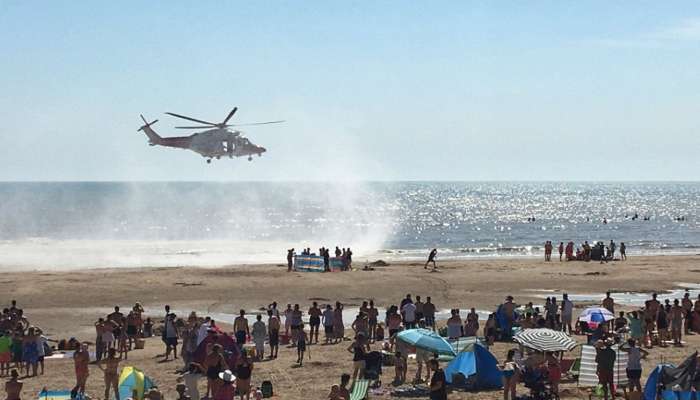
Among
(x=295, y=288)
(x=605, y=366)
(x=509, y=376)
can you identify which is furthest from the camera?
(x=295, y=288)

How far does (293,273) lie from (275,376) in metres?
23.5

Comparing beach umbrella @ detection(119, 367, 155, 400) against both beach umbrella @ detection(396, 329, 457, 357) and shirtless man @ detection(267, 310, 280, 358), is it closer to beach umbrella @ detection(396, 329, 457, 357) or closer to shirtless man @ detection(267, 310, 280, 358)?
beach umbrella @ detection(396, 329, 457, 357)

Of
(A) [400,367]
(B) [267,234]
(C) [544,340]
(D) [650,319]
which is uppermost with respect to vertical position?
(B) [267,234]

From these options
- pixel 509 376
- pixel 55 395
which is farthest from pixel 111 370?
pixel 509 376

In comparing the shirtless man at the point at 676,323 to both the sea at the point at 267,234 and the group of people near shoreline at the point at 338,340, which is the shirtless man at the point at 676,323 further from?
the sea at the point at 267,234

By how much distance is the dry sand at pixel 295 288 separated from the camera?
22.9 meters

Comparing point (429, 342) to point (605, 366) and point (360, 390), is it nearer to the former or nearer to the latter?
point (360, 390)

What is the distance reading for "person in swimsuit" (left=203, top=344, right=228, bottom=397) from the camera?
16422 mm

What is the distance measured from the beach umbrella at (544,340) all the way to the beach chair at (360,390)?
323 cm

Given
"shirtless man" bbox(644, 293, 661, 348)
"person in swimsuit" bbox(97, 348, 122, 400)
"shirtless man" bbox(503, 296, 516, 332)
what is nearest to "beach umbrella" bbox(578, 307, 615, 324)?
"shirtless man" bbox(644, 293, 661, 348)

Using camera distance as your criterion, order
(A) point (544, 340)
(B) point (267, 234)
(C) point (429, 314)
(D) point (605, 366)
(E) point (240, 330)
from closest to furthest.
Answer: (D) point (605, 366)
(A) point (544, 340)
(E) point (240, 330)
(C) point (429, 314)
(B) point (267, 234)

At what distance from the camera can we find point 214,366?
1662 centimetres

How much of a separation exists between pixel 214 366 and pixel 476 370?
17.3ft

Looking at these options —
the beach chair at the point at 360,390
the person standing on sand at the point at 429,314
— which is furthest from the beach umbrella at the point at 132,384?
the person standing on sand at the point at 429,314
